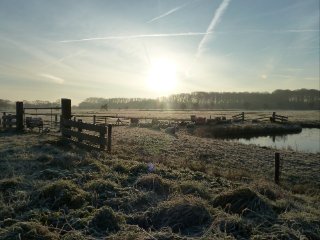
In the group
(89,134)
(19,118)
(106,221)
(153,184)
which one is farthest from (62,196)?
(19,118)

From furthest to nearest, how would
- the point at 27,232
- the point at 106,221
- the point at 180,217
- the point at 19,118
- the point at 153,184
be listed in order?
the point at 19,118
the point at 153,184
the point at 180,217
the point at 106,221
the point at 27,232

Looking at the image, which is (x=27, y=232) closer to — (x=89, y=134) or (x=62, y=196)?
(x=62, y=196)

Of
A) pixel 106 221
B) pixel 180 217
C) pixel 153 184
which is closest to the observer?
pixel 106 221

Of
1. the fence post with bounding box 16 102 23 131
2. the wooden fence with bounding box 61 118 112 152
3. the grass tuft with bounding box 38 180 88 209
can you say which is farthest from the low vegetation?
the fence post with bounding box 16 102 23 131

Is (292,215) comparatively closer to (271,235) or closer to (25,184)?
(271,235)

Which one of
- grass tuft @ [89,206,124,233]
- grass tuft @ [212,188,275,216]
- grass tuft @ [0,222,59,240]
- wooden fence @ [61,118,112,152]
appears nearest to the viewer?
grass tuft @ [0,222,59,240]

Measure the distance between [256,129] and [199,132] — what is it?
34.8 feet

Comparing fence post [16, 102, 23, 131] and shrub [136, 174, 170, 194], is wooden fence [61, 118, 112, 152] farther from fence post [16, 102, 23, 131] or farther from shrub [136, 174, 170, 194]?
fence post [16, 102, 23, 131]

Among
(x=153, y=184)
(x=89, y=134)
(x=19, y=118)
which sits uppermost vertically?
(x=19, y=118)

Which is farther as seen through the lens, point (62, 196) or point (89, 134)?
point (89, 134)

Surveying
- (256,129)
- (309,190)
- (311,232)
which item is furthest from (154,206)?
(256,129)

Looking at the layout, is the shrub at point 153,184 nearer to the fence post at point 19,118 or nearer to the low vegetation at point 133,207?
the low vegetation at point 133,207

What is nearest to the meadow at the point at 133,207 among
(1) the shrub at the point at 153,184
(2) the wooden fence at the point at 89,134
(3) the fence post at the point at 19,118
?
(1) the shrub at the point at 153,184

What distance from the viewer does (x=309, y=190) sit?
1270cm
